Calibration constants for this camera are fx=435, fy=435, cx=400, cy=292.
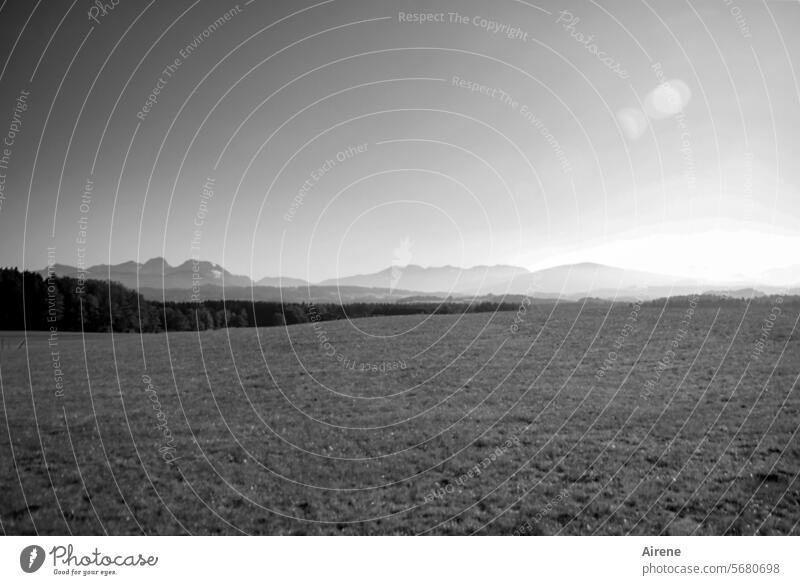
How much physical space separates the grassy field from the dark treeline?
9377mm

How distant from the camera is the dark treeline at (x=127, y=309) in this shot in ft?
131

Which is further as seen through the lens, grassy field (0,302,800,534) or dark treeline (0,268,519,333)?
dark treeline (0,268,519,333)

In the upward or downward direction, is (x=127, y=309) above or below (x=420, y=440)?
above

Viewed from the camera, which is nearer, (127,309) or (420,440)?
(420,440)

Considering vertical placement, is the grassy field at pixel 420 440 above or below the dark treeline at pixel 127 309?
below

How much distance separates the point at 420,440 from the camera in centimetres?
1681

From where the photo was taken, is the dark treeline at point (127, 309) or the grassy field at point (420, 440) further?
the dark treeline at point (127, 309)

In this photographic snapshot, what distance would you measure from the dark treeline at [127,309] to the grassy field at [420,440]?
9.38 m

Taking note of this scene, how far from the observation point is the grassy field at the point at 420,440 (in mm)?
11789

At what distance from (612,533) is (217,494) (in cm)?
1110

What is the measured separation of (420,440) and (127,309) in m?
60.1

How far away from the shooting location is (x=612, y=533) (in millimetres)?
11578

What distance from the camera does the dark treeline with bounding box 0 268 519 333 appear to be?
1572 inches

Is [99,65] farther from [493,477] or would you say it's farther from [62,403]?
[493,477]
